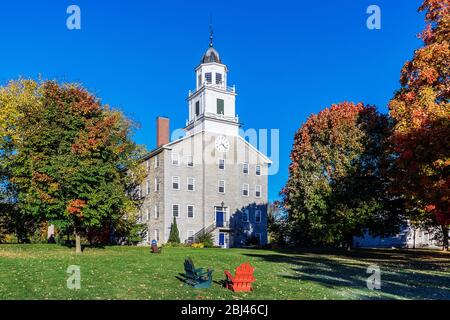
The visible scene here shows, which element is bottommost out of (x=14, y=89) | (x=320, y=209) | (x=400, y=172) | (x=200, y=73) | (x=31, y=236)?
(x=31, y=236)

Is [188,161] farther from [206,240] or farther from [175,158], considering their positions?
[206,240]

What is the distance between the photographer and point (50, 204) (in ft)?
98.6

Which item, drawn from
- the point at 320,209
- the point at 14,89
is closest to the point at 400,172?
the point at 320,209

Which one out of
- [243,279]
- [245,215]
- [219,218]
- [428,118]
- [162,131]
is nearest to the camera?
[243,279]

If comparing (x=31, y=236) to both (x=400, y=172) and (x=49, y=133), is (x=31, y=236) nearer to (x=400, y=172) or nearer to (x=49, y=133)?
(x=49, y=133)

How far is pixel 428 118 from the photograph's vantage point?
68.9 ft

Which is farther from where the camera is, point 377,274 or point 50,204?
point 50,204

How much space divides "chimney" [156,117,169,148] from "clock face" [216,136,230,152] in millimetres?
6223

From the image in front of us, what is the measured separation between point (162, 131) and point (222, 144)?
740 centimetres

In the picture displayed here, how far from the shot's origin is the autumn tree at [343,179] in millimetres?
34562

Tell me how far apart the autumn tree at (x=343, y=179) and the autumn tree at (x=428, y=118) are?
9695 millimetres

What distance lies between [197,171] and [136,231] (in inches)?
369

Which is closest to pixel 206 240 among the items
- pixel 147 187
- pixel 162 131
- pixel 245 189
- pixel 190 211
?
pixel 190 211
